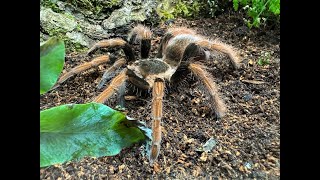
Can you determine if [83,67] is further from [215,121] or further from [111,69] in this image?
[215,121]

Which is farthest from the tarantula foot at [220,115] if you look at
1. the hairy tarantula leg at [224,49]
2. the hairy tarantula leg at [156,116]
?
the hairy tarantula leg at [224,49]

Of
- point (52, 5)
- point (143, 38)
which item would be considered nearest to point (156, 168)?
point (143, 38)

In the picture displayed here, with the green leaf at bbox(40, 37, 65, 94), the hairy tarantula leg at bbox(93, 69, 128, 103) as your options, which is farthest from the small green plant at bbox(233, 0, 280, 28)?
the green leaf at bbox(40, 37, 65, 94)

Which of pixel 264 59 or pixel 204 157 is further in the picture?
pixel 264 59

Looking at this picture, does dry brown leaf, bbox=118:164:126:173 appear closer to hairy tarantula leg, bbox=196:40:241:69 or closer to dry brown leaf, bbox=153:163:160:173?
dry brown leaf, bbox=153:163:160:173

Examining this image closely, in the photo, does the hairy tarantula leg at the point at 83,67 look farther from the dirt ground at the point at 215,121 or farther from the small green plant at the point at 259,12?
the small green plant at the point at 259,12

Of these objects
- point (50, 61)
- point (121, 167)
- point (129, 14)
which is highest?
point (50, 61)
